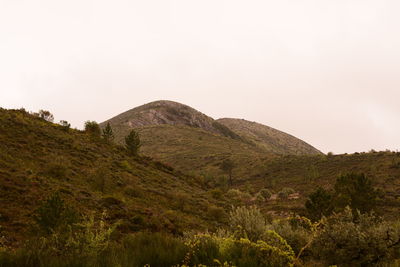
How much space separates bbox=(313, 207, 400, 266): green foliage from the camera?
525 cm

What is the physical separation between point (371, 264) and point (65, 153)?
2619cm

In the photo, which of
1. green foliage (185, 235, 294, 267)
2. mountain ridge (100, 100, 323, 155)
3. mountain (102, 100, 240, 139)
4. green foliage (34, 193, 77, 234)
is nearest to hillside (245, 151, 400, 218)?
green foliage (34, 193, 77, 234)

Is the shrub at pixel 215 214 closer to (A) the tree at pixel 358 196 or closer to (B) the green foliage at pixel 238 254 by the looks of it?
(A) the tree at pixel 358 196

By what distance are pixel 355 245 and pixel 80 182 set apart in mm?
18914

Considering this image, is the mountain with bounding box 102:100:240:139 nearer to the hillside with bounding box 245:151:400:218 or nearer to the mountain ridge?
the mountain ridge

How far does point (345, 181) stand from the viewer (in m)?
25.0

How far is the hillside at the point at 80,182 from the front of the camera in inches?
556

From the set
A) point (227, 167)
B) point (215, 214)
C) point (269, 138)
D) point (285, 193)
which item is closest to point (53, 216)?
point (215, 214)

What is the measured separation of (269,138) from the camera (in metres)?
157

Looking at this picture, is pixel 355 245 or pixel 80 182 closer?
pixel 355 245

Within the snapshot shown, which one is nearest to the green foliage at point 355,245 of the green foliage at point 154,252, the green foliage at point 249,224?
the green foliage at point 249,224

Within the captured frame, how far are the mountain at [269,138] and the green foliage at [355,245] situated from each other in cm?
13135

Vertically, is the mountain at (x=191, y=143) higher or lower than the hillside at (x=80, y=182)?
higher

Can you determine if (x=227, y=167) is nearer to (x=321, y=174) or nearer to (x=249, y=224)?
(x=321, y=174)
